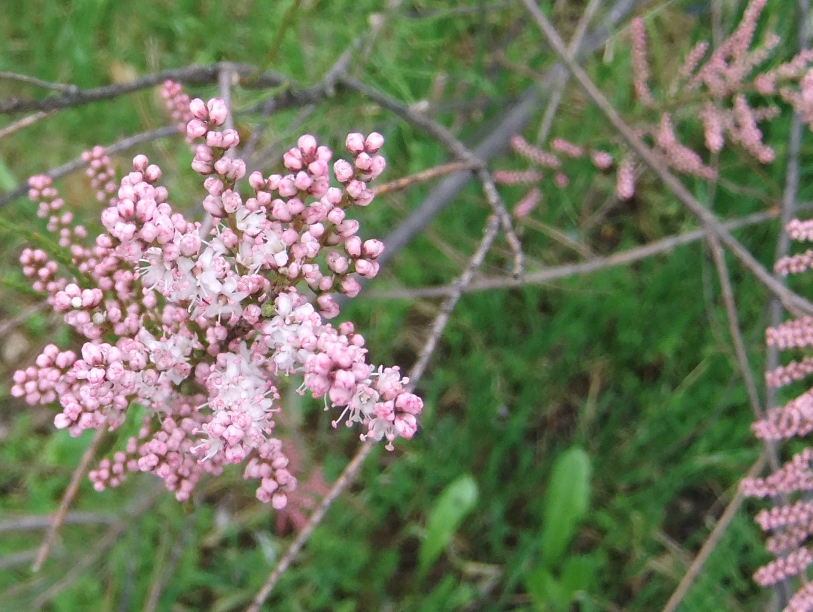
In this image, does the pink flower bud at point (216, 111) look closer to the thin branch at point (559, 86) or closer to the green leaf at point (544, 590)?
the thin branch at point (559, 86)

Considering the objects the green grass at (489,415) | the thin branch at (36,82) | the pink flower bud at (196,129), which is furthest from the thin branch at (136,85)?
the green grass at (489,415)

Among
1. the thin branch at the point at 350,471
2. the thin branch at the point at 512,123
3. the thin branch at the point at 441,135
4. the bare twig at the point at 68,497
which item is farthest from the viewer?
the thin branch at the point at 512,123

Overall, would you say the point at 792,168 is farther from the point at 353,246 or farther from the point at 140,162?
the point at 140,162

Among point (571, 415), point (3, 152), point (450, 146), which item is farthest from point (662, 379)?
point (3, 152)

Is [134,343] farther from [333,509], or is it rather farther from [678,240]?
[333,509]

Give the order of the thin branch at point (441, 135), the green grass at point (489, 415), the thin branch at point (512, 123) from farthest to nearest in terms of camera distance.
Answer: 1. the green grass at point (489, 415)
2. the thin branch at point (512, 123)
3. the thin branch at point (441, 135)

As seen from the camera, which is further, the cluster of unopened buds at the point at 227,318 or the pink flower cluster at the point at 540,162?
the pink flower cluster at the point at 540,162

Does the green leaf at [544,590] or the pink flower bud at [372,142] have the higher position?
Answer: the pink flower bud at [372,142]

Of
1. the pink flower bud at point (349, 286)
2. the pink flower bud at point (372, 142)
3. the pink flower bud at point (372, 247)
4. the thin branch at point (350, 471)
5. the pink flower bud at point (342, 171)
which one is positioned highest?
the pink flower bud at point (372, 142)
